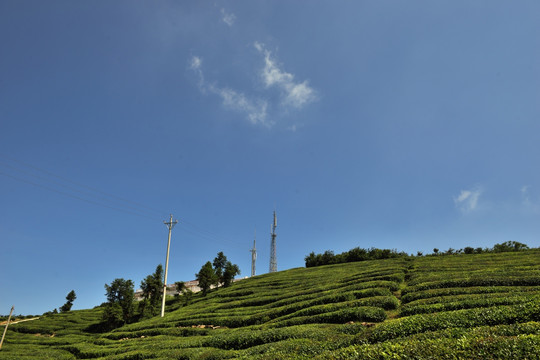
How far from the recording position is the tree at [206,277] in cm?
6938

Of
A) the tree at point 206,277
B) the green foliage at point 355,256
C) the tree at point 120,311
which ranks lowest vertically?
the tree at point 120,311

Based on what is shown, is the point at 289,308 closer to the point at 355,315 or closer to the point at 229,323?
the point at 229,323

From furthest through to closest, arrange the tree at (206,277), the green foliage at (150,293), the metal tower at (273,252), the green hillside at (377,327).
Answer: the metal tower at (273,252) < the tree at (206,277) < the green foliage at (150,293) < the green hillside at (377,327)

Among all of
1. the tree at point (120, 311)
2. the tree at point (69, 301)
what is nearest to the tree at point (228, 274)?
the tree at point (120, 311)

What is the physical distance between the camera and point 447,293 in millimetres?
25094

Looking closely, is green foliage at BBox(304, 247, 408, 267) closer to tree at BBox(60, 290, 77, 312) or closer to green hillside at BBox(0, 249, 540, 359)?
green hillside at BBox(0, 249, 540, 359)

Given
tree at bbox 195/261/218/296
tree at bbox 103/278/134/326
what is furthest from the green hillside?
tree at bbox 195/261/218/296

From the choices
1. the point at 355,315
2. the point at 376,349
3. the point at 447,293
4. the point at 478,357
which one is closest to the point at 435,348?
the point at 478,357

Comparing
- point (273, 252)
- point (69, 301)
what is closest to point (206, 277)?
point (273, 252)

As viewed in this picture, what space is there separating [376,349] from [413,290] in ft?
65.5

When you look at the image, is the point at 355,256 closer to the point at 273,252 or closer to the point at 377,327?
the point at 273,252

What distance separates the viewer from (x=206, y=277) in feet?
228

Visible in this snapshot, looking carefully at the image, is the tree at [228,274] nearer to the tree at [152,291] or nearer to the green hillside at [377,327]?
the tree at [152,291]

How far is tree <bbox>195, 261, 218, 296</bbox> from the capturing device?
2731 inches
